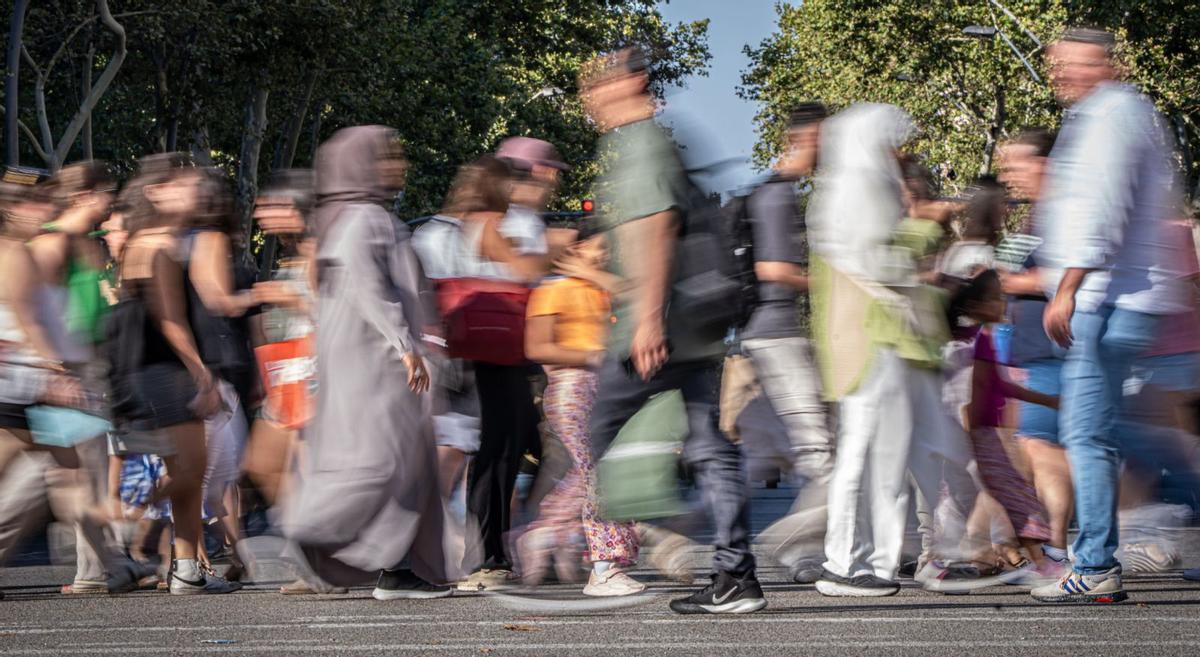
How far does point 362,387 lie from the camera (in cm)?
664

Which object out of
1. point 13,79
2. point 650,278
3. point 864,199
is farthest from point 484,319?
point 13,79

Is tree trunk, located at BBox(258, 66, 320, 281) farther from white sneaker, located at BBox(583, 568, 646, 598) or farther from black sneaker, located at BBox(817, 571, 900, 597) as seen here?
black sneaker, located at BBox(817, 571, 900, 597)

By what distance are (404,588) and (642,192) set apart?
200cm

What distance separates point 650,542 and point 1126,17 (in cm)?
2773

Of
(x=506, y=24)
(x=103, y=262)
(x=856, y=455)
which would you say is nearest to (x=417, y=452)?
(x=856, y=455)

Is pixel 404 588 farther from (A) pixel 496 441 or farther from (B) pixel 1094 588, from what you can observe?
(B) pixel 1094 588

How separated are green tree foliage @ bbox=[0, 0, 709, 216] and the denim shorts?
30.1 ft

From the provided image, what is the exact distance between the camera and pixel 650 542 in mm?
7117

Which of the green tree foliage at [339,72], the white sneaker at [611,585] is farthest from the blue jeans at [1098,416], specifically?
the green tree foliage at [339,72]

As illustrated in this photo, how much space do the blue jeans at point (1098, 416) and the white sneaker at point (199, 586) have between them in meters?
3.48

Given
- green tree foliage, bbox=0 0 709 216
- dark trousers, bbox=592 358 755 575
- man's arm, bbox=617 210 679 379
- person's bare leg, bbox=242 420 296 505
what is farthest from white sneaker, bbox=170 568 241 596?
green tree foliage, bbox=0 0 709 216

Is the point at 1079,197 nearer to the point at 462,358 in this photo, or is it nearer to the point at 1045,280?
the point at 1045,280

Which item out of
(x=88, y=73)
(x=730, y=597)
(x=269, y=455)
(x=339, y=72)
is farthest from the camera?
(x=339, y=72)

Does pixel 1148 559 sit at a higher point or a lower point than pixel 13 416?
lower
